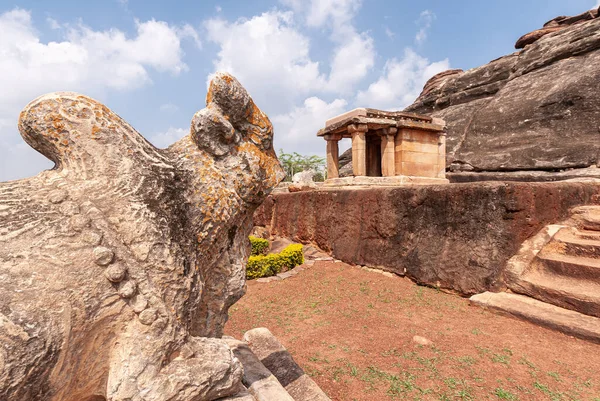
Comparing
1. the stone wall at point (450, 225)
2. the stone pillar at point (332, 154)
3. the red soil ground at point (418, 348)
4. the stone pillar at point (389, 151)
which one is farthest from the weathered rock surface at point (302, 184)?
the red soil ground at point (418, 348)

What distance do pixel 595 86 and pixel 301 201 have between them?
12.7 m

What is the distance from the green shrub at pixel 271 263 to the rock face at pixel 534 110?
35.9ft

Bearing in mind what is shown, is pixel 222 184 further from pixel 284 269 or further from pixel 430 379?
pixel 284 269

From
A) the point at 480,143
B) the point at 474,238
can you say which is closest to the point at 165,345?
the point at 474,238

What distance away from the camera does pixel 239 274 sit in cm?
156

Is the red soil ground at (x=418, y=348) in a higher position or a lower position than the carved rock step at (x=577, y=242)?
lower

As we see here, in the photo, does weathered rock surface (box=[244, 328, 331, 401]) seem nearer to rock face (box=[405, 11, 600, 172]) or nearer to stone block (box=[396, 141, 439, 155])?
stone block (box=[396, 141, 439, 155])

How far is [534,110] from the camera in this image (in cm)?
1527

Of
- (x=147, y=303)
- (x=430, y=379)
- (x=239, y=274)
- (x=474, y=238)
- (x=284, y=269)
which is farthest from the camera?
(x=284, y=269)

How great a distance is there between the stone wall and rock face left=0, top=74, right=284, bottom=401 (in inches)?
171

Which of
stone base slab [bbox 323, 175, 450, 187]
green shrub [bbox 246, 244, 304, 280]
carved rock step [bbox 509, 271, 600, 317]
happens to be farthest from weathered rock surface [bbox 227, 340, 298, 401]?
stone base slab [bbox 323, 175, 450, 187]

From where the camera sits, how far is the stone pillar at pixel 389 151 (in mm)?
10781

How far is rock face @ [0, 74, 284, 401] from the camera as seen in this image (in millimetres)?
968

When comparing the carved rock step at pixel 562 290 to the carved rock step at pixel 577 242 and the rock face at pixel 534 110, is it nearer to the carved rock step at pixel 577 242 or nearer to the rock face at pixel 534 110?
the carved rock step at pixel 577 242
